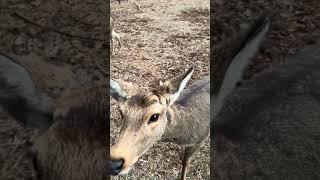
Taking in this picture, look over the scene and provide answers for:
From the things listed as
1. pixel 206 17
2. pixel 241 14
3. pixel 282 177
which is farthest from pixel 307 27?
pixel 282 177

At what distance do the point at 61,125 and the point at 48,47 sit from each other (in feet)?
5.68

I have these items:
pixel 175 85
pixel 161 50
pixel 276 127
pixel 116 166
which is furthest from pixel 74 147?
pixel 161 50

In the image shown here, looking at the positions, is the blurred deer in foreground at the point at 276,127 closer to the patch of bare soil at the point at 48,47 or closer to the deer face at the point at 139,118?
the deer face at the point at 139,118

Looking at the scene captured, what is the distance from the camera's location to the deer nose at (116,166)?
3.80 metres

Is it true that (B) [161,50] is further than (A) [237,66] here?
Yes

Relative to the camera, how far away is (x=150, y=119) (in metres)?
3.88

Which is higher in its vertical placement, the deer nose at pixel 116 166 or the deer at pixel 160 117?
the deer at pixel 160 117

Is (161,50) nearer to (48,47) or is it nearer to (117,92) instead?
(48,47)

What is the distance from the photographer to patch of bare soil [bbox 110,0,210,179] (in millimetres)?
4797

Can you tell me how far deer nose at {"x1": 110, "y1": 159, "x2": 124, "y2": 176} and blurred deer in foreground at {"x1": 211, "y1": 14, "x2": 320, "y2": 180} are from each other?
731mm

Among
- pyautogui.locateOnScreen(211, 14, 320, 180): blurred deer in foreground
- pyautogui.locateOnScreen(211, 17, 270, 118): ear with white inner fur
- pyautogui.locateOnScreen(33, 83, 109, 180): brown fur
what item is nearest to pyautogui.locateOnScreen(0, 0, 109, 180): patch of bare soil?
pyautogui.locateOnScreen(33, 83, 109, 180): brown fur

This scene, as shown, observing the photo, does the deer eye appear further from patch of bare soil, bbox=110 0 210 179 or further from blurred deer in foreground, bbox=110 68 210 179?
patch of bare soil, bbox=110 0 210 179

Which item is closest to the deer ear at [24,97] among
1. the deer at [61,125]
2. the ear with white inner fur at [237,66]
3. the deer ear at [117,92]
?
the deer at [61,125]

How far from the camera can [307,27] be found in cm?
557
